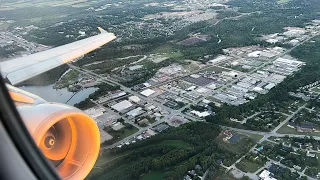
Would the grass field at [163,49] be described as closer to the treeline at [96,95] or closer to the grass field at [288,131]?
the treeline at [96,95]

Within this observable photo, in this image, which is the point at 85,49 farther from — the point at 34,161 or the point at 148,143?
the point at 148,143

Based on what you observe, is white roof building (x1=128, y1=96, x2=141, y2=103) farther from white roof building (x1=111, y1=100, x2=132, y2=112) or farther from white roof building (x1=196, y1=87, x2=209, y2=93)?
white roof building (x1=196, y1=87, x2=209, y2=93)

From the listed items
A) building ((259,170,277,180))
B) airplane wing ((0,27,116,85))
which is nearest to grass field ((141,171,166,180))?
building ((259,170,277,180))

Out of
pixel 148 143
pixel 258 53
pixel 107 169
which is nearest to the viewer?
pixel 107 169

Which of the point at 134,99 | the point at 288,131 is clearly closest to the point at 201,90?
the point at 134,99

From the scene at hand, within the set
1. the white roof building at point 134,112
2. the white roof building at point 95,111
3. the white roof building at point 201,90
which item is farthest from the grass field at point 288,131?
the white roof building at point 95,111

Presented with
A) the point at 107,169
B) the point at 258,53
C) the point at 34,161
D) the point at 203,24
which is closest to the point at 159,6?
the point at 203,24
